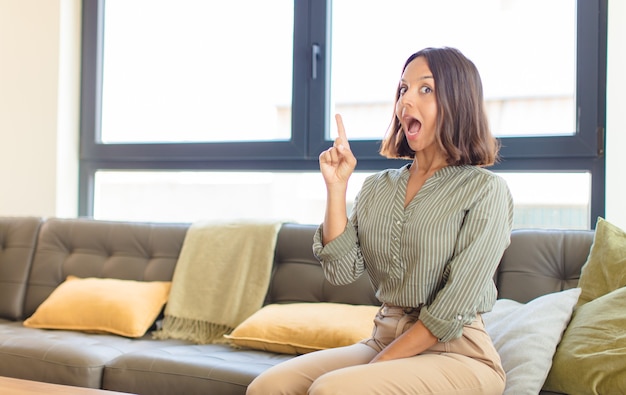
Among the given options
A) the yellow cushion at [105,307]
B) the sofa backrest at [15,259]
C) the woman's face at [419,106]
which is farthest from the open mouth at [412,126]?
the sofa backrest at [15,259]

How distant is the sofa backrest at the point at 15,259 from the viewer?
3068 millimetres

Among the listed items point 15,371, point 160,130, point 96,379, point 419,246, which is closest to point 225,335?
point 96,379

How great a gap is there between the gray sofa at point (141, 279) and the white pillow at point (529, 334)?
0.79ft

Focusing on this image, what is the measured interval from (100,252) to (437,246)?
1848mm

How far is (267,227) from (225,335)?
1.52 feet

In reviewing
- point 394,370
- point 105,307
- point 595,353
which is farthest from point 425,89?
point 105,307

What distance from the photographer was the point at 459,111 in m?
1.75

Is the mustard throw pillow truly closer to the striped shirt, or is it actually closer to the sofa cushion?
the striped shirt

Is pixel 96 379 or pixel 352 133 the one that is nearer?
pixel 96 379

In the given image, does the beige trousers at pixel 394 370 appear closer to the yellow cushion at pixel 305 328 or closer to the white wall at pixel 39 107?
the yellow cushion at pixel 305 328

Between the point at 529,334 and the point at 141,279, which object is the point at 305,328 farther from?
the point at 141,279

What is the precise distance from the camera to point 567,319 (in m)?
2.02

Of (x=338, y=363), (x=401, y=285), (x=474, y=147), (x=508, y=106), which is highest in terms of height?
(x=508, y=106)

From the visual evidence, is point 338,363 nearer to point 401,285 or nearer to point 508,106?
point 401,285
